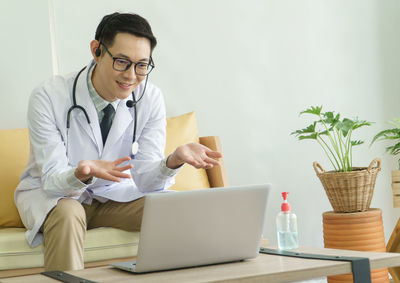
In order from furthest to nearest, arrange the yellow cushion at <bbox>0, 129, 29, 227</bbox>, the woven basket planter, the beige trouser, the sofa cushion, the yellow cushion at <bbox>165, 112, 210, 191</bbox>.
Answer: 1. the woven basket planter
2. the yellow cushion at <bbox>165, 112, 210, 191</bbox>
3. the yellow cushion at <bbox>0, 129, 29, 227</bbox>
4. the sofa cushion
5. the beige trouser

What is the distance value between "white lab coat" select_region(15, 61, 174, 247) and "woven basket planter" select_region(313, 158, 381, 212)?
35.6 inches

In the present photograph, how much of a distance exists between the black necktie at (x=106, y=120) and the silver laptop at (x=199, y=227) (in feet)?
2.78

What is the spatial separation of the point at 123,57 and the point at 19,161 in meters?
0.73

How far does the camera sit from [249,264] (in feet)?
5.14

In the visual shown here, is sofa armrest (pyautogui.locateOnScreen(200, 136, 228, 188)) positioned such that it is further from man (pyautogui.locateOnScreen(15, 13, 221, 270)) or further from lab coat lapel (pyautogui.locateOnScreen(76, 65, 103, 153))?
lab coat lapel (pyautogui.locateOnScreen(76, 65, 103, 153))

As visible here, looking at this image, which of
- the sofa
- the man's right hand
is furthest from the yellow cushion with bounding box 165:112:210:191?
the man's right hand

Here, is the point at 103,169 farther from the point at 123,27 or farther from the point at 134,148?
the point at 123,27

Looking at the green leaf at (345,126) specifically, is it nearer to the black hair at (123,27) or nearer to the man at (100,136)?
the man at (100,136)

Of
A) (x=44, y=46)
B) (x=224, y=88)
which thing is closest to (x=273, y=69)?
(x=224, y=88)

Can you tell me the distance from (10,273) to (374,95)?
8.17 ft

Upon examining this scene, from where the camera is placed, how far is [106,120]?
2385 mm

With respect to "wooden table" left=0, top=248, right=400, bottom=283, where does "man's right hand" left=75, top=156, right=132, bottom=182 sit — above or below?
above

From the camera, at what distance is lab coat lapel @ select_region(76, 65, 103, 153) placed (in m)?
2.33

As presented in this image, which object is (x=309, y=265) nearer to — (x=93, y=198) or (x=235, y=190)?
(x=235, y=190)
